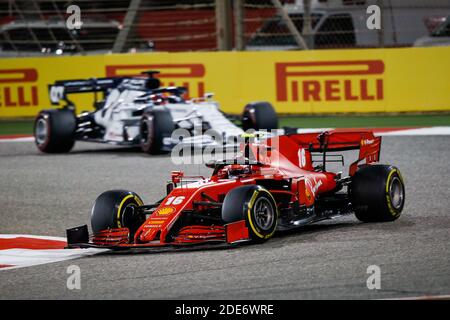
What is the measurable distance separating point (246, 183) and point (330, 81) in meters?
10.5

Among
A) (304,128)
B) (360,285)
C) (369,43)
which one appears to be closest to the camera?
(360,285)

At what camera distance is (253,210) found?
8.66m

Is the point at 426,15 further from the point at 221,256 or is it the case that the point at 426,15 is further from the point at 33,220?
the point at 221,256

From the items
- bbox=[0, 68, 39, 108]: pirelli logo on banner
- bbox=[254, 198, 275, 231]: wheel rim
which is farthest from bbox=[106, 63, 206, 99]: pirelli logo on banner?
bbox=[254, 198, 275, 231]: wheel rim

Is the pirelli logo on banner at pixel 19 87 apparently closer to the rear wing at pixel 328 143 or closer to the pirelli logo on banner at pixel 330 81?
the pirelli logo on banner at pixel 330 81

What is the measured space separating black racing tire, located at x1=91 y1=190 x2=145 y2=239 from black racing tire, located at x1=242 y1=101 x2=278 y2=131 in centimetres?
713

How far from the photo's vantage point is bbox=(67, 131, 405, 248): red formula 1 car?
345 inches

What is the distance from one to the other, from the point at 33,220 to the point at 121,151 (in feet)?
19.6

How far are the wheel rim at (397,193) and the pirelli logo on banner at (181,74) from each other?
10.6m

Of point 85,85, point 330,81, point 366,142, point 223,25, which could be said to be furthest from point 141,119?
point 366,142

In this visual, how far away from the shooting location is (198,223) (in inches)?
358

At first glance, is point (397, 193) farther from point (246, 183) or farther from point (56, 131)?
point (56, 131)

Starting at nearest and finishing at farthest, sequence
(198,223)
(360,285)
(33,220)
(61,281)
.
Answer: (360,285)
(61,281)
(198,223)
(33,220)

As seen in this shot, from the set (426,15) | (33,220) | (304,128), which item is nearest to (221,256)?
(33,220)
